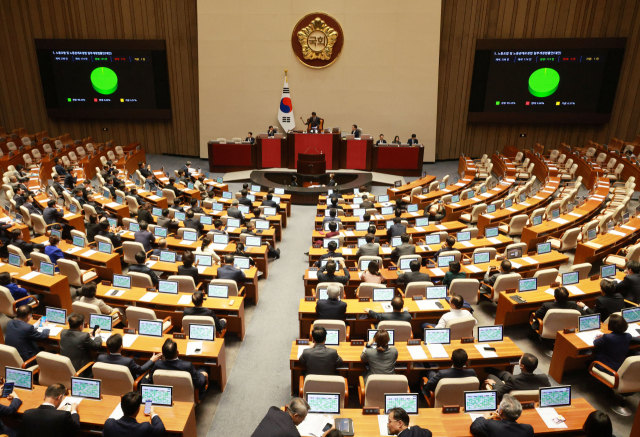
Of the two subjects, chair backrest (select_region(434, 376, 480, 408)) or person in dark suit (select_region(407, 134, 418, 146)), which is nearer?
chair backrest (select_region(434, 376, 480, 408))

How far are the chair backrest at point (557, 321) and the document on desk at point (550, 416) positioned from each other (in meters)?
1.81

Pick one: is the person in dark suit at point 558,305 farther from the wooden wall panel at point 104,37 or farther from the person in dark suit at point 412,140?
the wooden wall panel at point 104,37

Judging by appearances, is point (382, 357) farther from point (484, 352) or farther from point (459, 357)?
point (484, 352)

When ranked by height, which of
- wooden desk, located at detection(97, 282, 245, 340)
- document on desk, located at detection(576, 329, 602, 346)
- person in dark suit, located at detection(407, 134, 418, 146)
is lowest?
wooden desk, located at detection(97, 282, 245, 340)

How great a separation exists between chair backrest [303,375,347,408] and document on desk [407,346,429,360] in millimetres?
1083

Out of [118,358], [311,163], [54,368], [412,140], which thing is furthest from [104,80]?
[118,358]

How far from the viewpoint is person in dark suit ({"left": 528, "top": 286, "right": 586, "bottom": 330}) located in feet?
19.6

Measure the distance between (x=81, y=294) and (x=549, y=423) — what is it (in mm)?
5809

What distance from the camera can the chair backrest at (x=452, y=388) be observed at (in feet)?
14.8

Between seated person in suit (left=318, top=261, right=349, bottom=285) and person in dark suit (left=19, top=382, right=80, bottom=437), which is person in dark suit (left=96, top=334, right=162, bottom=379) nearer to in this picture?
person in dark suit (left=19, top=382, right=80, bottom=437)

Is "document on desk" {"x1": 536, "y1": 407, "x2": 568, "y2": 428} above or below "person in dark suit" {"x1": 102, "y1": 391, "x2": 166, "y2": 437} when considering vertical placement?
below

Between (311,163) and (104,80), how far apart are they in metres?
10.4

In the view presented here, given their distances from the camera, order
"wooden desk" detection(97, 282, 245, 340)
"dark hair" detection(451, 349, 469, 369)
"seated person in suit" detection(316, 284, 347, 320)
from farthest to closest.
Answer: "wooden desk" detection(97, 282, 245, 340) → "seated person in suit" detection(316, 284, 347, 320) → "dark hair" detection(451, 349, 469, 369)

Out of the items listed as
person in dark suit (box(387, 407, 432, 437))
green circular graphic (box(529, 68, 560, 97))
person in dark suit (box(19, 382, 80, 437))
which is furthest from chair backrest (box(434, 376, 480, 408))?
green circular graphic (box(529, 68, 560, 97))
